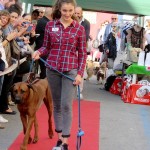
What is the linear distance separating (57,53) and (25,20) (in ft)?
10.1

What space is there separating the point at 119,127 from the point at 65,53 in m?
2.61

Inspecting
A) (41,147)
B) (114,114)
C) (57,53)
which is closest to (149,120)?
(114,114)

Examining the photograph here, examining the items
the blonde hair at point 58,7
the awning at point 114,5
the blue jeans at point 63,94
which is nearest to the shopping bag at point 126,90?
the awning at point 114,5

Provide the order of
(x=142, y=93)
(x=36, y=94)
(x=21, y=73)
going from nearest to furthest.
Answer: (x=36, y=94), (x=21, y=73), (x=142, y=93)

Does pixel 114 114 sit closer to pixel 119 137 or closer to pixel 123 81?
pixel 119 137

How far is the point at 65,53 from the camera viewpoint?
16.1ft

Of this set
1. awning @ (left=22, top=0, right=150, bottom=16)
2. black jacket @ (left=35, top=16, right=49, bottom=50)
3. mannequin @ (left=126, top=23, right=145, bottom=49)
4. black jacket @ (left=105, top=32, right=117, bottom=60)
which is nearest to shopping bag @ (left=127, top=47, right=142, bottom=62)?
mannequin @ (left=126, top=23, right=145, bottom=49)

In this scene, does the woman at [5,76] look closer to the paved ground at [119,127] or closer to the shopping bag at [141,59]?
the paved ground at [119,127]

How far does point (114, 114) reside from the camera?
8289 mm

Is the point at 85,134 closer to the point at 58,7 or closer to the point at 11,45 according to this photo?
the point at 11,45

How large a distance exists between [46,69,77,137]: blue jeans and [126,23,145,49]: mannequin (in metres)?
7.02

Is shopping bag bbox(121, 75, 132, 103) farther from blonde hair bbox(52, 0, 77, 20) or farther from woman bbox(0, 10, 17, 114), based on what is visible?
blonde hair bbox(52, 0, 77, 20)

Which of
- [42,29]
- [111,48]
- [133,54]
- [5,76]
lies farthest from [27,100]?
[111,48]

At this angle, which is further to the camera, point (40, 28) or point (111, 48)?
point (111, 48)
